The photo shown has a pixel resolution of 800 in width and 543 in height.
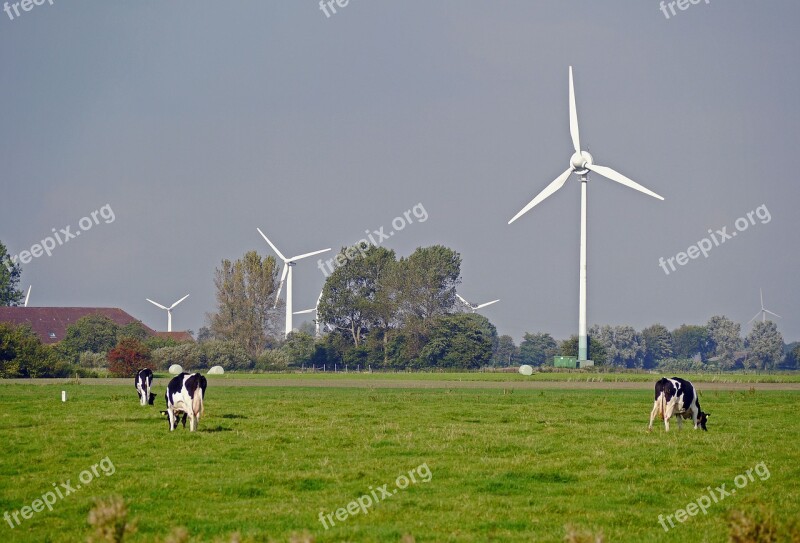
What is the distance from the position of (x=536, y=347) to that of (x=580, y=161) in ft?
356

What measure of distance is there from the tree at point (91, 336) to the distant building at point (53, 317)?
1001 centimetres

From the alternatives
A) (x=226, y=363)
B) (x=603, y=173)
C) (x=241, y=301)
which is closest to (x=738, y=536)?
(x=603, y=173)

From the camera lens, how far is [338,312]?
11762cm

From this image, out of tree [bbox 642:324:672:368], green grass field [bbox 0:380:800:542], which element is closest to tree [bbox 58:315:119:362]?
green grass field [bbox 0:380:800:542]

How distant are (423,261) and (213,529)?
104 metres

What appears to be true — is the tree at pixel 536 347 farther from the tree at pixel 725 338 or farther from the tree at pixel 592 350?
the tree at pixel 592 350

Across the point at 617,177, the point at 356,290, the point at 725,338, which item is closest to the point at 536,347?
the point at 725,338

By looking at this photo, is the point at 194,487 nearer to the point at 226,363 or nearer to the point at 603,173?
the point at 603,173

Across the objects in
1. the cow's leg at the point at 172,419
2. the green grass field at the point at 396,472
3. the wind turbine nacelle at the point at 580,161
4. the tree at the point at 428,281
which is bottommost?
the green grass field at the point at 396,472

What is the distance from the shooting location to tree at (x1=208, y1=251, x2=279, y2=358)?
10788cm

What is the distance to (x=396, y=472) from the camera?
704 inches

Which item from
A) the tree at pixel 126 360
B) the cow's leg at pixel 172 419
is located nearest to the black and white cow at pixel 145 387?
the cow's leg at pixel 172 419

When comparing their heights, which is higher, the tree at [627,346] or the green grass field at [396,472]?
the tree at [627,346]

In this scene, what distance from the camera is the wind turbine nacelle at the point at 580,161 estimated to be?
282 feet
